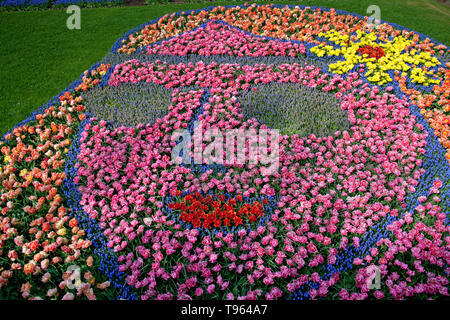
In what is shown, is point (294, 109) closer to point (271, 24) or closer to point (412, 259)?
point (412, 259)

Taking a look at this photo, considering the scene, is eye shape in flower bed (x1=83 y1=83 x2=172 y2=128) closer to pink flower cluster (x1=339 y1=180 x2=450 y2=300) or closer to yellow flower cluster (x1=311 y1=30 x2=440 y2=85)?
yellow flower cluster (x1=311 y1=30 x2=440 y2=85)

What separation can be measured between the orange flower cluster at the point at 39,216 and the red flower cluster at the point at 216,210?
1286 mm

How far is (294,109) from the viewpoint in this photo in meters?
5.94

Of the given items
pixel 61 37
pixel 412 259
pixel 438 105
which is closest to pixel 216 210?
pixel 412 259

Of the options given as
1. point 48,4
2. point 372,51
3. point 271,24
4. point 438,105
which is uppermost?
point 271,24

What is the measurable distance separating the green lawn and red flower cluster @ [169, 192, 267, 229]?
4513 millimetres

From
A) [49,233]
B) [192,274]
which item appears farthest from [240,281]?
[49,233]

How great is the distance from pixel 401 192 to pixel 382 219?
1.82 ft

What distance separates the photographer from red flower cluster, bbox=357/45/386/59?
7418mm

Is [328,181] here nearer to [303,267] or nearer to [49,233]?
[303,267]

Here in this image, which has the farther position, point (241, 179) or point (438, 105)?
point (438, 105)

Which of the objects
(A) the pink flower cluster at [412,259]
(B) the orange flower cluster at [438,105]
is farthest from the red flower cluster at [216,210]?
(B) the orange flower cluster at [438,105]

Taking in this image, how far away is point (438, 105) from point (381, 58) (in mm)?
1789
